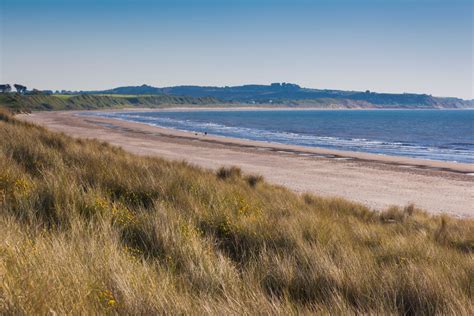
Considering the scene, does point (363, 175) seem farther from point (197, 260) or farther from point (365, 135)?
point (365, 135)

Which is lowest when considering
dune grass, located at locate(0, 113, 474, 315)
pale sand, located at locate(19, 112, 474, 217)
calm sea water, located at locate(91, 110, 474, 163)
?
pale sand, located at locate(19, 112, 474, 217)

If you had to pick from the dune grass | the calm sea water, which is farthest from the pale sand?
the dune grass

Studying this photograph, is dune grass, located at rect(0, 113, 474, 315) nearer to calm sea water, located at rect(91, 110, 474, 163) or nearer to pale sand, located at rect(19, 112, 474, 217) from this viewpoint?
pale sand, located at rect(19, 112, 474, 217)

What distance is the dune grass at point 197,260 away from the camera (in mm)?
3178

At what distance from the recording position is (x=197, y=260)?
4.35 m

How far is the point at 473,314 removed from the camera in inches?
131

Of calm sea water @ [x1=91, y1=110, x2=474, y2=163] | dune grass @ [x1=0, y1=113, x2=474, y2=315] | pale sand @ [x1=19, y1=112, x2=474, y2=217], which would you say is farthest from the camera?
calm sea water @ [x1=91, y1=110, x2=474, y2=163]

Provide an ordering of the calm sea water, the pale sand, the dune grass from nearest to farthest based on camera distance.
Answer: the dune grass < the pale sand < the calm sea water

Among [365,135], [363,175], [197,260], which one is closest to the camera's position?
[197,260]

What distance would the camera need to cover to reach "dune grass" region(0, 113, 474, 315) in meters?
3.18

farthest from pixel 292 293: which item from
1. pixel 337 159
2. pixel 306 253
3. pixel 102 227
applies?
pixel 337 159

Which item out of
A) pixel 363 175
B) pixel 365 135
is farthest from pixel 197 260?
pixel 365 135

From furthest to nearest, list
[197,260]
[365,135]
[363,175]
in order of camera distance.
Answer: [365,135], [363,175], [197,260]

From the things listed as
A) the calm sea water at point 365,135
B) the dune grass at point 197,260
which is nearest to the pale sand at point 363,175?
the calm sea water at point 365,135
